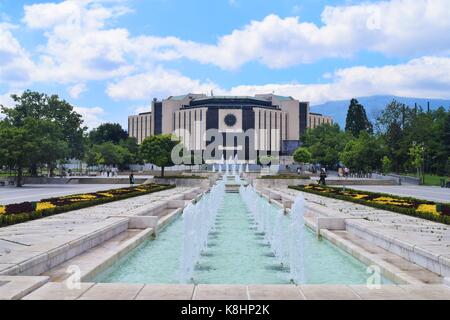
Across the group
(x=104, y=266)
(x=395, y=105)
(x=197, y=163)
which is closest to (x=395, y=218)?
(x=104, y=266)

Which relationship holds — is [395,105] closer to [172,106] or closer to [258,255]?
[258,255]

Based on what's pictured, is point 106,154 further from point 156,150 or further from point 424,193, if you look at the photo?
point 424,193

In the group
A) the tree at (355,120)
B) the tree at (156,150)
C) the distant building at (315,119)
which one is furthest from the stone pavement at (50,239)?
the distant building at (315,119)

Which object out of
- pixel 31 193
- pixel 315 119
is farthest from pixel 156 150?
pixel 315 119

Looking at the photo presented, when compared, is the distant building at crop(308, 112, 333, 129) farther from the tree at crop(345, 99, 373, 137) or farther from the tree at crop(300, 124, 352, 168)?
the tree at crop(300, 124, 352, 168)

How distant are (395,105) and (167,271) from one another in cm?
5958

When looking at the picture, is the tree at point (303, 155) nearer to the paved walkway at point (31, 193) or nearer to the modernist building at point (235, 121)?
the modernist building at point (235, 121)

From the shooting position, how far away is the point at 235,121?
109m

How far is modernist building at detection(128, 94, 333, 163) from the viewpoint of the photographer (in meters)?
108

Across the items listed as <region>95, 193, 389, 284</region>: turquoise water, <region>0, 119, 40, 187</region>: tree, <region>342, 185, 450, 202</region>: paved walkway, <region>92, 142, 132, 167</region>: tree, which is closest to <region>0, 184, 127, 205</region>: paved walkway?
<region>0, 119, 40, 187</region>: tree

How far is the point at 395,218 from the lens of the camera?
12859 millimetres

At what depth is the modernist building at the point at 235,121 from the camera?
108188 millimetres

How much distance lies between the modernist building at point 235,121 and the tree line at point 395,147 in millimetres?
35568

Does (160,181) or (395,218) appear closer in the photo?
(395,218)
